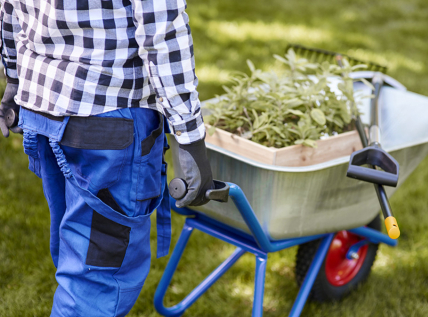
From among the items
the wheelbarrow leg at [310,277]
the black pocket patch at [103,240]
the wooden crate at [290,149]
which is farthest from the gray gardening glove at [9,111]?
the wheelbarrow leg at [310,277]

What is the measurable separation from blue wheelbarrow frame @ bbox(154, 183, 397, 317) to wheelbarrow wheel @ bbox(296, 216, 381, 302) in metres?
0.07

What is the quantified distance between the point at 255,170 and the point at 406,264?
1.31m

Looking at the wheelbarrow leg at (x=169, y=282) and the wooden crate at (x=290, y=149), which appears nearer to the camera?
the wooden crate at (x=290, y=149)

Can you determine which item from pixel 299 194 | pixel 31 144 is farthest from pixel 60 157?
pixel 299 194

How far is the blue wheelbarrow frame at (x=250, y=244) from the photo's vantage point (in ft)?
4.71

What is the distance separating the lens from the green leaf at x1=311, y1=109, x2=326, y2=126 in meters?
1.53

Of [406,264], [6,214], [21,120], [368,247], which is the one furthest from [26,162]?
[406,264]

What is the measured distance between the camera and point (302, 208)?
1.48 meters

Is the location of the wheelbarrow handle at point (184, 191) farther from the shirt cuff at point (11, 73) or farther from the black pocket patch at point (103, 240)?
the shirt cuff at point (11, 73)

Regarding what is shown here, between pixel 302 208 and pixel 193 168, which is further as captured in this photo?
pixel 302 208

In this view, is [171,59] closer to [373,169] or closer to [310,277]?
[373,169]

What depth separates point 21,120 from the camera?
120 centimetres

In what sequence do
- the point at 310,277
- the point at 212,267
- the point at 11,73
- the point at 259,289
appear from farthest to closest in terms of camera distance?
the point at 212,267 < the point at 310,277 < the point at 259,289 < the point at 11,73

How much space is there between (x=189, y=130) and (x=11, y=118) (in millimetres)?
546
